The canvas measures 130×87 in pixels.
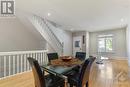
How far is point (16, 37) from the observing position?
5652mm

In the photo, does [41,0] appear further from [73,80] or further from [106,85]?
[106,85]

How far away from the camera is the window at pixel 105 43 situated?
32.3 feet

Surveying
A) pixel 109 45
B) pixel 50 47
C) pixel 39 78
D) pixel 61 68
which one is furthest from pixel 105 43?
pixel 39 78

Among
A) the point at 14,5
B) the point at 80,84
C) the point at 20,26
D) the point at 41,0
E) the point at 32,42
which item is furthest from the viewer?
the point at 32,42

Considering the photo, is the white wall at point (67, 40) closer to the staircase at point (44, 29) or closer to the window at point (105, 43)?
the staircase at point (44, 29)

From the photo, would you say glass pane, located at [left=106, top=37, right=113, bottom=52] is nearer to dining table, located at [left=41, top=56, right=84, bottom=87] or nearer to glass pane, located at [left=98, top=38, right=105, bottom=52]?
glass pane, located at [left=98, top=38, right=105, bottom=52]

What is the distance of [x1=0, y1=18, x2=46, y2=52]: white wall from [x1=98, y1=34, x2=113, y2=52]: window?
595 centimetres

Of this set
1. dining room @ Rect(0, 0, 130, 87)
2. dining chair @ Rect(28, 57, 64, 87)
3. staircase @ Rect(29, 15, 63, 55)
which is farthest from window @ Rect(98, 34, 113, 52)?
dining chair @ Rect(28, 57, 64, 87)

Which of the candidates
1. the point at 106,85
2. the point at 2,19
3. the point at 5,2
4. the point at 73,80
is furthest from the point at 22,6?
the point at 106,85

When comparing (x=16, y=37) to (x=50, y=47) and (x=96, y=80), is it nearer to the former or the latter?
(x=50, y=47)

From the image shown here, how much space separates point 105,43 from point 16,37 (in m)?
7.42

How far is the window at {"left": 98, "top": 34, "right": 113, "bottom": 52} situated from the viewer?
9844 millimetres

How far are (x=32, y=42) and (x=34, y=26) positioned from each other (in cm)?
146

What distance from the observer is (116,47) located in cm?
952
